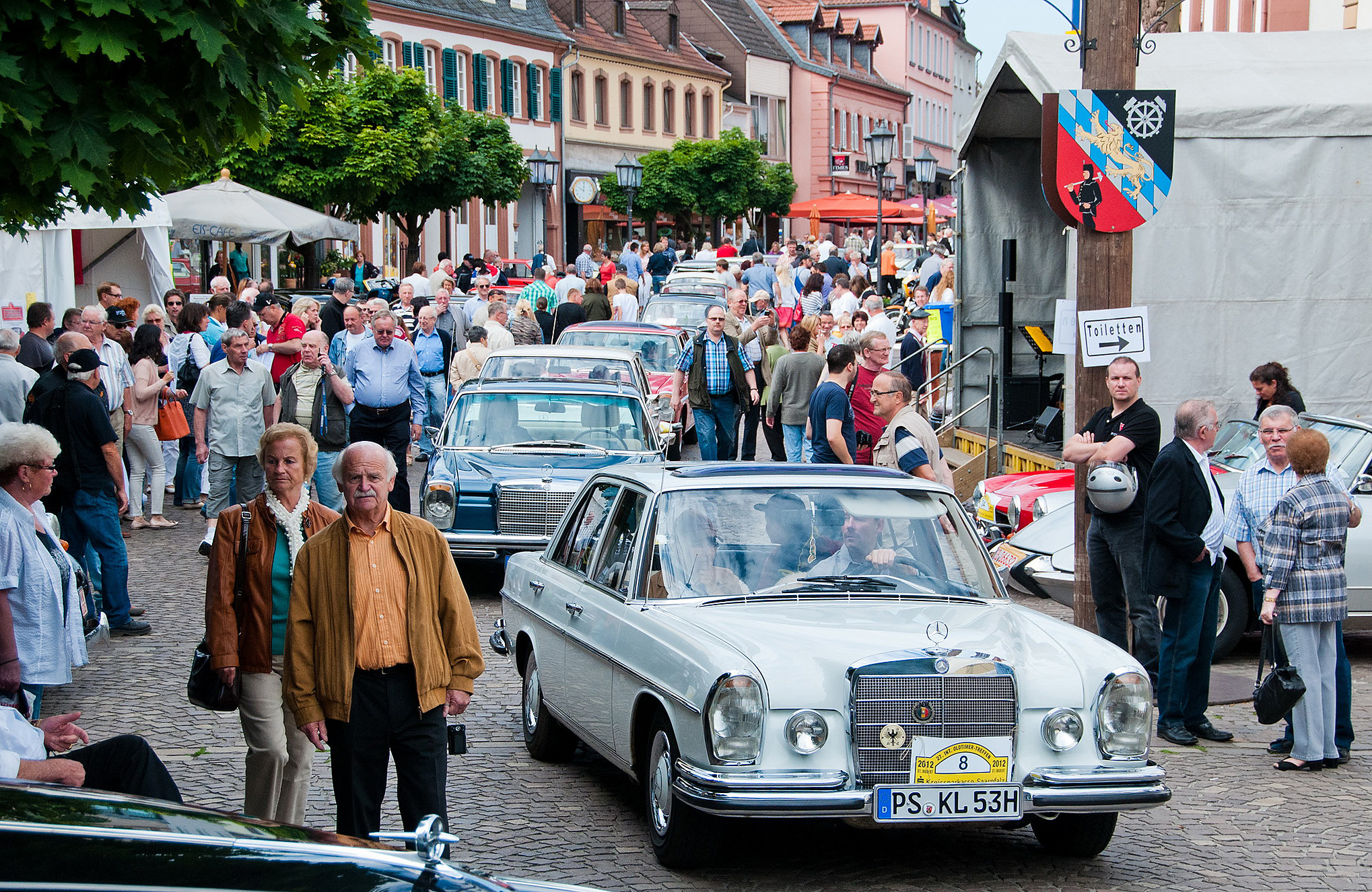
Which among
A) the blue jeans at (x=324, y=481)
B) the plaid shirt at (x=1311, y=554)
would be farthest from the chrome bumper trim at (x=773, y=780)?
the blue jeans at (x=324, y=481)

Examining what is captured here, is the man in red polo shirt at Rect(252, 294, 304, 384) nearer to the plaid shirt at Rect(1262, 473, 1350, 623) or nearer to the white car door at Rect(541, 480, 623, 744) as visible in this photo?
the white car door at Rect(541, 480, 623, 744)

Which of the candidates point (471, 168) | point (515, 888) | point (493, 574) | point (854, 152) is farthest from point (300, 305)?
point (854, 152)

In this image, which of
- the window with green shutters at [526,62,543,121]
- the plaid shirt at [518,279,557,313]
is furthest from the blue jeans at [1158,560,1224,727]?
the window with green shutters at [526,62,543,121]

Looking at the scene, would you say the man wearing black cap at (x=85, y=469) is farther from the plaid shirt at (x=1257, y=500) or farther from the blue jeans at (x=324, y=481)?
the plaid shirt at (x=1257, y=500)

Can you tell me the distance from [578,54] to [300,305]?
4519 cm

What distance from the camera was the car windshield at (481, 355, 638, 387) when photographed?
14969 millimetres

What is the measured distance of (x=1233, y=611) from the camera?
9914 mm

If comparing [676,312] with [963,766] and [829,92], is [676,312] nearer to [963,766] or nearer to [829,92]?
[963,766]

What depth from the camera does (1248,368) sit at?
43.9 ft

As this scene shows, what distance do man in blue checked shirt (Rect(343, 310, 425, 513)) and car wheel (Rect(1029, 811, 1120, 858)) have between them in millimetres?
7317

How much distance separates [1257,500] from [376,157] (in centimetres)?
2699

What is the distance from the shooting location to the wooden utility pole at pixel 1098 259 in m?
8.58

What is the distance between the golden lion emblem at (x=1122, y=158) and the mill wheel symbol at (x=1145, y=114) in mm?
93

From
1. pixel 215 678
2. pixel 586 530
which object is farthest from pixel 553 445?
pixel 215 678
